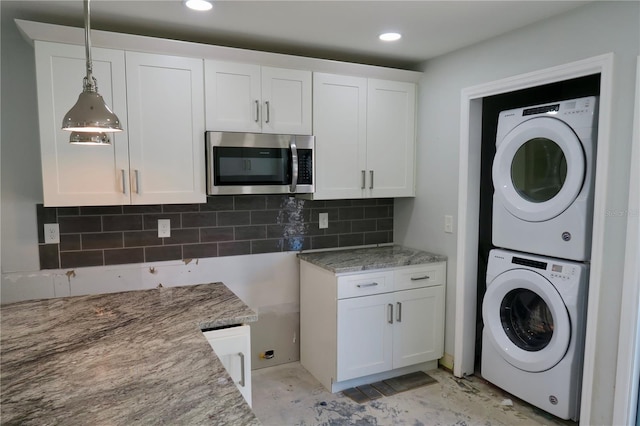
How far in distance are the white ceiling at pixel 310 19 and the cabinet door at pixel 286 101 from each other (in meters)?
0.22

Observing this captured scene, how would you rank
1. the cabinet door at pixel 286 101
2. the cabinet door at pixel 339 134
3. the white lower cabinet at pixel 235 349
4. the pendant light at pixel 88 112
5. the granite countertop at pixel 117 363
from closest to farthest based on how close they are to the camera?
1. the granite countertop at pixel 117 363
2. the pendant light at pixel 88 112
3. the white lower cabinet at pixel 235 349
4. the cabinet door at pixel 286 101
5. the cabinet door at pixel 339 134

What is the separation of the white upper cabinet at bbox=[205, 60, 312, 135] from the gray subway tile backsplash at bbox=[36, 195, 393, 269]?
582mm

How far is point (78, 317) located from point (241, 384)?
759mm

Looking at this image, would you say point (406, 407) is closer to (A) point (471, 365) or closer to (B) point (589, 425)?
(A) point (471, 365)

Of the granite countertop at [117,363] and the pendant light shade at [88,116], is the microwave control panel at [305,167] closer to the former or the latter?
the granite countertop at [117,363]

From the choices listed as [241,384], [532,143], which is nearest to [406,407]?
[241,384]

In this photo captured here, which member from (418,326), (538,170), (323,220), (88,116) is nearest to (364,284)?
(418,326)

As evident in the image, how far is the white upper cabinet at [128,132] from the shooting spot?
227 centimetres

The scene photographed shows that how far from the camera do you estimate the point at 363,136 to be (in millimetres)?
3117

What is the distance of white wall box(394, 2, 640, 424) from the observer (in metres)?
2.04

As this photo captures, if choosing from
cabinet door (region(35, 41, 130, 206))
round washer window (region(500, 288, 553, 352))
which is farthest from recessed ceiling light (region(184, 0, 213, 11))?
round washer window (region(500, 288, 553, 352))

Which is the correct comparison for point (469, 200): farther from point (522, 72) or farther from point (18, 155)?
point (18, 155)

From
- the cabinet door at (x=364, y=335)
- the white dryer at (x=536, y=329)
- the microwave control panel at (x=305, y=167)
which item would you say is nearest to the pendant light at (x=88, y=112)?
the microwave control panel at (x=305, y=167)

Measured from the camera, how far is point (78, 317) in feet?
5.89
